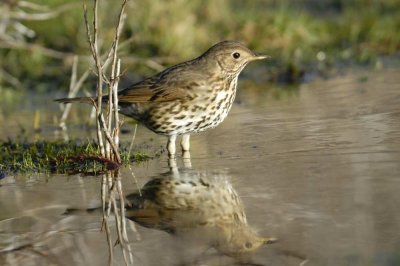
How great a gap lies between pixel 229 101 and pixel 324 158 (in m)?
1.46

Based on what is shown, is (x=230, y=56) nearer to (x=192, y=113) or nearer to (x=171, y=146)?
(x=192, y=113)

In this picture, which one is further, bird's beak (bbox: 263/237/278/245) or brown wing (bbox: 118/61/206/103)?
brown wing (bbox: 118/61/206/103)

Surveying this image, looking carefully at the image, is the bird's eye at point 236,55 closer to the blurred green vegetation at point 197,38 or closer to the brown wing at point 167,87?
the brown wing at point 167,87

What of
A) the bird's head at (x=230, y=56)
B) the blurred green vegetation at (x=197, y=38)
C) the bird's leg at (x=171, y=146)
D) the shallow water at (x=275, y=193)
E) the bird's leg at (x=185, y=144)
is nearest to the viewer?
the shallow water at (x=275, y=193)

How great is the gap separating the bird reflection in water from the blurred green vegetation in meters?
5.79

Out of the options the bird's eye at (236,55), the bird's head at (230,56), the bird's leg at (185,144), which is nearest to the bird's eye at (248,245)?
the bird's leg at (185,144)

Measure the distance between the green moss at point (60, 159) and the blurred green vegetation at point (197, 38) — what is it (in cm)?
411

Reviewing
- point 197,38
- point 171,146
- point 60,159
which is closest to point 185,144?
point 171,146

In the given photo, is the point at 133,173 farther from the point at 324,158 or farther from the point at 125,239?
the point at 125,239

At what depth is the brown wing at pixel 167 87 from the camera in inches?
346

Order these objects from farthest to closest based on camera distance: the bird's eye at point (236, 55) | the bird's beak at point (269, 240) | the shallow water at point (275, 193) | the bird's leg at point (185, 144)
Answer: the bird's eye at point (236, 55) < the bird's leg at point (185, 144) < the bird's beak at point (269, 240) < the shallow water at point (275, 193)

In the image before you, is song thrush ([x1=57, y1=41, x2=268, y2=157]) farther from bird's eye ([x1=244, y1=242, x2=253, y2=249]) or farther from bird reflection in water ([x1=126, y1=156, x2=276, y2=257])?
bird's eye ([x1=244, y1=242, x2=253, y2=249])

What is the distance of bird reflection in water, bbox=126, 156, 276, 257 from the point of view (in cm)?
543

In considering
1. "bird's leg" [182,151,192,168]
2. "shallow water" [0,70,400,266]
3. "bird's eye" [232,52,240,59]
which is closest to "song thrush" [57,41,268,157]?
"bird's eye" [232,52,240,59]
